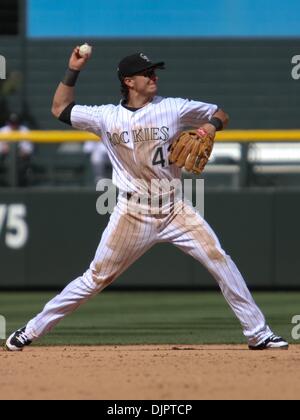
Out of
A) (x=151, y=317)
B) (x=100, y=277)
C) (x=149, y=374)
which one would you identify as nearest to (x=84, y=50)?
(x=100, y=277)

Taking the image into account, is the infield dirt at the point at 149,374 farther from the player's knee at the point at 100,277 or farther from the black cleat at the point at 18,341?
the player's knee at the point at 100,277

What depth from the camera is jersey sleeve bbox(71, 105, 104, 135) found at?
692 cm

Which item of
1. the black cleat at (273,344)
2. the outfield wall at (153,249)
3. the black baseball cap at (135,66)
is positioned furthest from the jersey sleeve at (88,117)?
the outfield wall at (153,249)

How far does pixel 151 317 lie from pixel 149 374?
150 inches

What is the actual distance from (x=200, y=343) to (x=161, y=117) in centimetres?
180

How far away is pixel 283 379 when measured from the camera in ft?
19.0

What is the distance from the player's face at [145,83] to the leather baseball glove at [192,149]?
32 centimetres

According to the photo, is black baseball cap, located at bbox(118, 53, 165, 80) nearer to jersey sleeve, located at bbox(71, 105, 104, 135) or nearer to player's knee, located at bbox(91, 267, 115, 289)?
jersey sleeve, located at bbox(71, 105, 104, 135)

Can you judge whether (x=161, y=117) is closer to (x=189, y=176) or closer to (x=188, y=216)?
(x=188, y=216)

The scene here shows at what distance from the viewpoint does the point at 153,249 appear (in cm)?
1198

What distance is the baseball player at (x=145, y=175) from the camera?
680cm

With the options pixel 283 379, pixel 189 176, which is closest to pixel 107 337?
pixel 283 379

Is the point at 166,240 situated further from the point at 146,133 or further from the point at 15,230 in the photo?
the point at 15,230

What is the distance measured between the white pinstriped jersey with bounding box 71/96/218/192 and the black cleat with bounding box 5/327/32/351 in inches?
42.4
